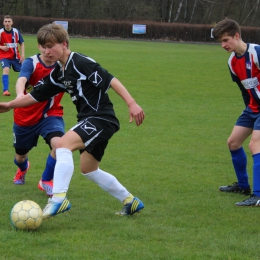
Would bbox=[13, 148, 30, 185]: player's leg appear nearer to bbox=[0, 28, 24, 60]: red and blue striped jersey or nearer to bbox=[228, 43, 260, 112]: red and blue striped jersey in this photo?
bbox=[228, 43, 260, 112]: red and blue striped jersey

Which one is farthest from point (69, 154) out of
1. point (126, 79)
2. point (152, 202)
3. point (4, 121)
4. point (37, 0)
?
point (37, 0)

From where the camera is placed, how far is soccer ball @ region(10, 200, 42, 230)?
429 cm

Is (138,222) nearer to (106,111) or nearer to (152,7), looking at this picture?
(106,111)

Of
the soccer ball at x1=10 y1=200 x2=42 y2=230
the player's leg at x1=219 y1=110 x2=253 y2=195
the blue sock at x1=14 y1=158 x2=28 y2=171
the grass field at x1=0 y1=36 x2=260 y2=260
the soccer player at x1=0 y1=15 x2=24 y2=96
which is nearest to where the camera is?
the grass field at x1=0 y1=36 x2=260 y2=260

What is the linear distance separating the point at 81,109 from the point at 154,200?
1.41m

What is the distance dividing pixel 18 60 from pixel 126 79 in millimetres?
4686

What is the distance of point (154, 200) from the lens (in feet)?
18.3

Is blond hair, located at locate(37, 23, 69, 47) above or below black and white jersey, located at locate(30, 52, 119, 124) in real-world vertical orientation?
above

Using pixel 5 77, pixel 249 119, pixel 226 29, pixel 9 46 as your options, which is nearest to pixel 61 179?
pixel 226 29

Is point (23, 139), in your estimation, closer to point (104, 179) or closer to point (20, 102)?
point (20, 102)

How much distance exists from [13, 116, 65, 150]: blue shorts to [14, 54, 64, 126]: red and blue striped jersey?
0.05 meters

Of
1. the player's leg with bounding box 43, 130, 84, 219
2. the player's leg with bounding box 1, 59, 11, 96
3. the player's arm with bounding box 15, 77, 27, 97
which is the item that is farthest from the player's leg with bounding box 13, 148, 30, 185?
the player's leg with bounding box 1, 59, 11, 96

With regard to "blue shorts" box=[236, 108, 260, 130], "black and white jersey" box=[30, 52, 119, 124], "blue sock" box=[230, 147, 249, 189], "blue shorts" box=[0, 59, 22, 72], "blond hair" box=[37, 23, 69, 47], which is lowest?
"blue shorts" box=[0, 59, 22, 72]

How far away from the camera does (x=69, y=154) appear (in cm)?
445
